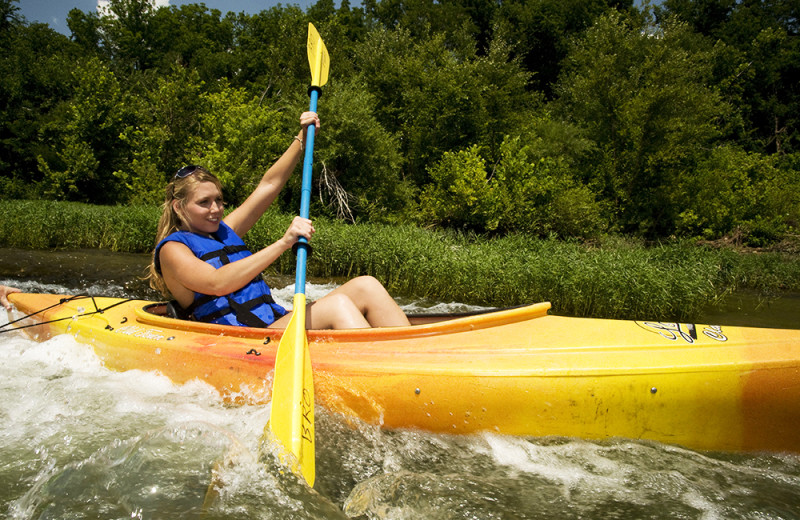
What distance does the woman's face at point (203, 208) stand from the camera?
7.90 ft

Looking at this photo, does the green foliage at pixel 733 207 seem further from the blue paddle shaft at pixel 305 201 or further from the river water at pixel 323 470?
the river water at pixel 323 470

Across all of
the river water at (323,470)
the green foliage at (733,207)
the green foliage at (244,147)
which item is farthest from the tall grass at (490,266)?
the green foliage at (733,207)

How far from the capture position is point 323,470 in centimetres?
202

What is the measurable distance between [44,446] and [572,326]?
2300 millimetres

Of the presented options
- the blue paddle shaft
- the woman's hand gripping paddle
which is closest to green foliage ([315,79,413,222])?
the blue paddle shaft

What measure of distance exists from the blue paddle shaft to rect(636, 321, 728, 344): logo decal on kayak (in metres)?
1.57

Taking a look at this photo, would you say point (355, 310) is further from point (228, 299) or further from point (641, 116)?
point (641, 116)

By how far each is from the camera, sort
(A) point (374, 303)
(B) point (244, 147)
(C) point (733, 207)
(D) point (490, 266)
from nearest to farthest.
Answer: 1. (A) point (374, 303)
2. (D) point (490, 266)
3. (B) point (244, 147)
4. (C) point (733, 207)

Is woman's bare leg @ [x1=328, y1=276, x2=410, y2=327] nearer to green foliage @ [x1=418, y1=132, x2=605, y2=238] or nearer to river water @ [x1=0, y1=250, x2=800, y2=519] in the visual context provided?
river water @ [x1=0, y1=250, x2=800, y2=519]

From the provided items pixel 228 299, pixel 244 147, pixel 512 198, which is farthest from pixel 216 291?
pixel 244 147

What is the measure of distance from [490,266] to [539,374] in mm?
3842

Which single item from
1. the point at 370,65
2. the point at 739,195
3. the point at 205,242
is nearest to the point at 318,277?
the point at 205,242

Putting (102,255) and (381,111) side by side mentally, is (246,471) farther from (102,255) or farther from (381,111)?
(381,111)

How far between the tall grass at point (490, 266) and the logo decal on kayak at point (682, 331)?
3065mm
